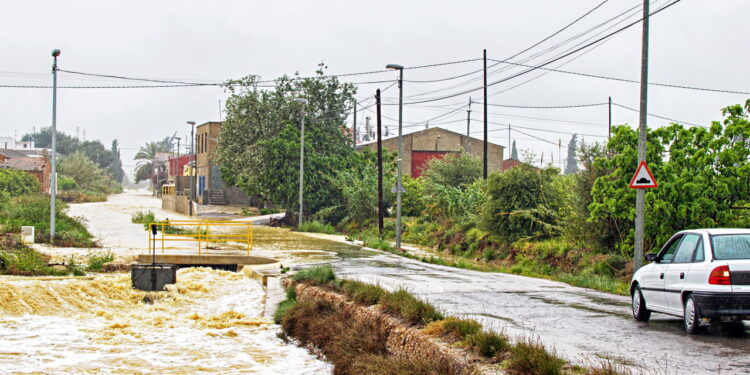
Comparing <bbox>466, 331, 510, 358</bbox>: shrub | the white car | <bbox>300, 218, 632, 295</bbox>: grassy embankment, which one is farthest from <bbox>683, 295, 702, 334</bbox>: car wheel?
<bbox>300, 218, 632, 295</bbox>: grassy embankment

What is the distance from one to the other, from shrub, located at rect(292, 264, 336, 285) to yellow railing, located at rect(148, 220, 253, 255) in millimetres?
10252

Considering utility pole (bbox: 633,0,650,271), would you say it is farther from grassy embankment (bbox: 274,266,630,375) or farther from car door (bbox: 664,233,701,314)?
car door (bbox: 664,233,701,314)

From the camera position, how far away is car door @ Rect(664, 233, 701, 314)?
36.1ft

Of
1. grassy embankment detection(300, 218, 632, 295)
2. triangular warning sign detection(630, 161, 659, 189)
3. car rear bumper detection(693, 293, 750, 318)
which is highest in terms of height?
triangular warning sign detection(630, 161, 659, 189)

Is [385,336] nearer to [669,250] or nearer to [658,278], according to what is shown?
[658,278]

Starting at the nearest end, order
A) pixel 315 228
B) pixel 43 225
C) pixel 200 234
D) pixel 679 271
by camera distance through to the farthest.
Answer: pixel 679 271 < pixel 200 234 < pixel 43 225 < pixel 315 228

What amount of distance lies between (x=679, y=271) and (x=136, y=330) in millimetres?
10652

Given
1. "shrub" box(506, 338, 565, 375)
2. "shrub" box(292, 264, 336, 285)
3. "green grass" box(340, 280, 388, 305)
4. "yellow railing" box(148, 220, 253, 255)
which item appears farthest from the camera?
"yellow railing" box(148, 220, 253, 255)

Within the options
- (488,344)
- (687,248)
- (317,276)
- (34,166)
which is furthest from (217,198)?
(488,344)

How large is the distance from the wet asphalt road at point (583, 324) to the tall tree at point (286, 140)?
3075 centimetres

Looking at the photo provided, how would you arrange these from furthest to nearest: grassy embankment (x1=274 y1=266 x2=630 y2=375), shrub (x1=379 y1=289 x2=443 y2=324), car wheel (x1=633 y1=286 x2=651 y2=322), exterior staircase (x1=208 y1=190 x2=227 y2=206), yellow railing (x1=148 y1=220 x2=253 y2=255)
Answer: exterior staircase (x1=208 y1=190 x2=227 y2=206) → yellow railing (x1=148 y1=220 x2=253 y2=255) → car wheel (x1=633 y1=286 x2=651 y2=322) → shrub (x1=379 y1=289 x2=443 y2=324) → grassy embankment (x1=274 y1=266 x2=630 y2=375)

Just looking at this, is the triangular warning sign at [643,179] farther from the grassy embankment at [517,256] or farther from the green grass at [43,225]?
the green grass at [43,225]

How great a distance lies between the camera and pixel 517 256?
30344 millimetres

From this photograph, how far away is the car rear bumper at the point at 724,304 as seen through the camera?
1011cm
